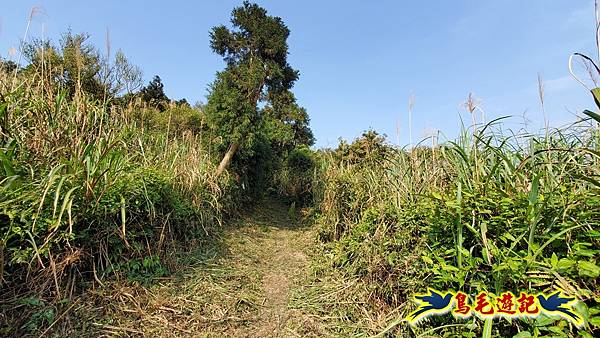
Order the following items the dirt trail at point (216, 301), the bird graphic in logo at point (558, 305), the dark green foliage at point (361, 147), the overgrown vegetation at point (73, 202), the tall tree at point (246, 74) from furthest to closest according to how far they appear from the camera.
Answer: the dark green foliage at point (361, 147)
the tall tree at point (246, 74)
the dirt trail at point (216, 301)
the overgrown vegetation at point (73, 202)
the bird graphic in logo at point (558, 305)

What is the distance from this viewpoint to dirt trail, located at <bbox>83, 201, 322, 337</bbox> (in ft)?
6.03

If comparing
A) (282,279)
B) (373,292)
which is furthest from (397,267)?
(282,279)

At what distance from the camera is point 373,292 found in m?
2.10

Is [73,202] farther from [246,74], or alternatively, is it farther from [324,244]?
[246,74]

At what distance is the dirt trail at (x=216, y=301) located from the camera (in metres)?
1.84

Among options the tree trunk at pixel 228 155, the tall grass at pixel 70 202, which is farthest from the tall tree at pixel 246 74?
the tall grass at pixel 70 202

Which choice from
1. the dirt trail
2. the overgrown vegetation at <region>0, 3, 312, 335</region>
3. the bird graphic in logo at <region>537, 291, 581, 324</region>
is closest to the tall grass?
the overgrown vegetation at <region>0, 3, 312, 335</region>

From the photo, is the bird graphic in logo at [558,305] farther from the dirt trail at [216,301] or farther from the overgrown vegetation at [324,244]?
the dirt trail at [216,301]

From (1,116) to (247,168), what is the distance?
4.23 m

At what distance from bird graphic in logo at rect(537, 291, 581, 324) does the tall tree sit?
13.7 ft

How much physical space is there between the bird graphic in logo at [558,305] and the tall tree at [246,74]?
417 cm

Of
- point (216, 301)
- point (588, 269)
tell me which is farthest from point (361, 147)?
point (588, 269)

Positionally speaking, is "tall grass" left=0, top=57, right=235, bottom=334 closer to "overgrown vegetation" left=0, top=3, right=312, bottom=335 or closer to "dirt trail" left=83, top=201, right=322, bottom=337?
"overgrown vegetation" left=0, top=3, right=312, bottom=335

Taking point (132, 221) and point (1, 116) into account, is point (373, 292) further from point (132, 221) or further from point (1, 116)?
point (1, 116)
